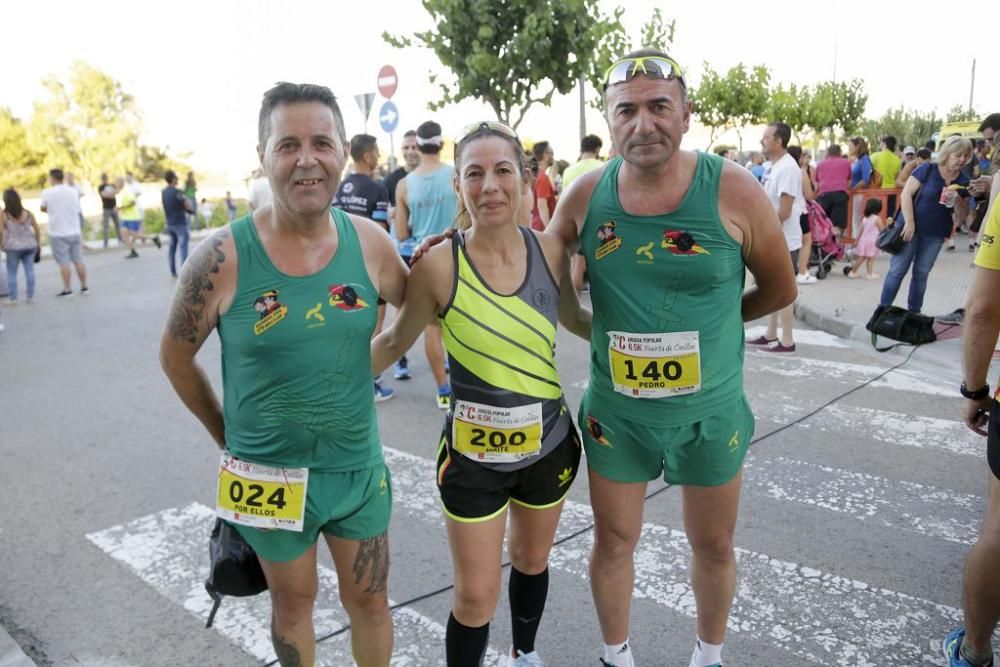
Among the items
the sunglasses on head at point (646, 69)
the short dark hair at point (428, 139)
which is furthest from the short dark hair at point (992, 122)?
the sunglasses on head at point (646, 69)

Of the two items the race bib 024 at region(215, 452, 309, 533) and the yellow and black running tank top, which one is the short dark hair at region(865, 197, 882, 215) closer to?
the yellow and black running tank top

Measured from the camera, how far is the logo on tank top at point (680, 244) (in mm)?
2297

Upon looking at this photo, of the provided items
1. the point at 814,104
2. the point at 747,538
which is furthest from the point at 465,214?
the point at 814,104

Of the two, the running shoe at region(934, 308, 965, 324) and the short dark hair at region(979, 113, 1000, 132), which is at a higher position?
the short dark hair at region(979, 113, 1000, 132)

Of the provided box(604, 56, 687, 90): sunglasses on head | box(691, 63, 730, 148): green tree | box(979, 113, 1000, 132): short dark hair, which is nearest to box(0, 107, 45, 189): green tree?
box(691, 63, 730, 148): green tree

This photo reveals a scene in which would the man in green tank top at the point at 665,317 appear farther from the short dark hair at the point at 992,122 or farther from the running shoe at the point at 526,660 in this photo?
the short dark hair at the point at 992,122

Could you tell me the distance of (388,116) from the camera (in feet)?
43.0

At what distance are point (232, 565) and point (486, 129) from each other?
153 centimetres

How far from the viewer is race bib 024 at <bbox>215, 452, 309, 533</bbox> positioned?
2.11 metres

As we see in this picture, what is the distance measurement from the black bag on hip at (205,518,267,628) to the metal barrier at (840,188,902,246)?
1253 cm

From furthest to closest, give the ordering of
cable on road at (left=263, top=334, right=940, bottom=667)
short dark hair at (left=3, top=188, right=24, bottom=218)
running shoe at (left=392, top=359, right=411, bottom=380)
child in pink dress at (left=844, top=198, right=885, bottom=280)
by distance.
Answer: short dark hair at (left=3, top=188, right=24, bottom=218), child in pink dress at (left=844, top=198, right=885, bottom=280), running shoe at (left=392, top=359, right=411, bottom=380), cable on road at (left=263, top=334, right=940, bottom=667)

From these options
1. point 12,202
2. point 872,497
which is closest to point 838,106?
point 12,202

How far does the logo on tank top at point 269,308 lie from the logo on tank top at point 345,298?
13cm

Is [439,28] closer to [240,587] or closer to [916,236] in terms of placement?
[916,236]
